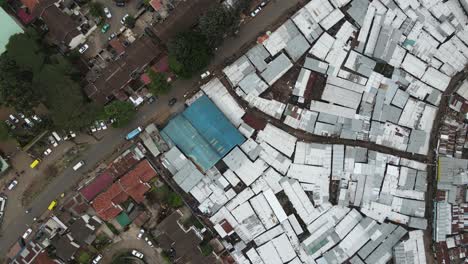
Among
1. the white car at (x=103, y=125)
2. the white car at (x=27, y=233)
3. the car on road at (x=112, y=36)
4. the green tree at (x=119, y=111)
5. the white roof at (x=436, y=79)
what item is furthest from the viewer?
the white roof at (x=436, y=79)

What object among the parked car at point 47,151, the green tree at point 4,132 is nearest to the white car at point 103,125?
the parked car at point 47,151

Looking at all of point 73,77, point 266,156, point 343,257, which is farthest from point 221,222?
point 73,77

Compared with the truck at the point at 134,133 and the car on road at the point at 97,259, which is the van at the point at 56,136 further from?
the car on road at the point at 97,259

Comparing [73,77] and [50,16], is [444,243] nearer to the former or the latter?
[73,77]

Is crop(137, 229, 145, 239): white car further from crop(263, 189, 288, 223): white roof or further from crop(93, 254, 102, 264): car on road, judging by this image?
crop(263, 189, 288, 223): white roof

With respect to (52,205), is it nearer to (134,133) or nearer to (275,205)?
(134,133)

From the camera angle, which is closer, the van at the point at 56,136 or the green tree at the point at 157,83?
the green tree at the point at 157,83
